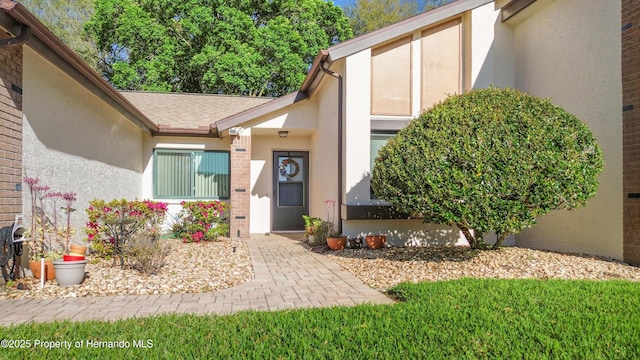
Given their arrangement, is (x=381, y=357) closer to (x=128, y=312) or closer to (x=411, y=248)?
(x=128, y=312)

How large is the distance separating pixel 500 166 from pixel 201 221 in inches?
264

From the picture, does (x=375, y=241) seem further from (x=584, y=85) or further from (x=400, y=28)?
(x=584, y=85)

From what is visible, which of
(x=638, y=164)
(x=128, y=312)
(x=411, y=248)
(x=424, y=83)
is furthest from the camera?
(x=424, y=83)

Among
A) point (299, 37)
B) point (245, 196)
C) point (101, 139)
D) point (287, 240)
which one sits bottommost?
point (287, 240)

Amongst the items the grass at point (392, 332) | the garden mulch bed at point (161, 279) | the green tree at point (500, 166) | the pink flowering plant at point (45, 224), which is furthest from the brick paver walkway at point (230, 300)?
the green tree at point (500, 166)

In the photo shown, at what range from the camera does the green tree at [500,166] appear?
5.76 m

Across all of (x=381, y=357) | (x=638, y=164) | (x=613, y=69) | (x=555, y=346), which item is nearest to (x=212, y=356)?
(x=381, y=357)

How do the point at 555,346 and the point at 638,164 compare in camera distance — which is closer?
the point at 555,346

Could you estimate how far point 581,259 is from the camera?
21.9 ft

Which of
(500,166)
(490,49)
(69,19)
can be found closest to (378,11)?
(69,19)

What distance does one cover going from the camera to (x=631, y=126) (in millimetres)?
6336

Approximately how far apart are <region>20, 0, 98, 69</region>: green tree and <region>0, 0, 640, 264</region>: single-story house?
13.6m

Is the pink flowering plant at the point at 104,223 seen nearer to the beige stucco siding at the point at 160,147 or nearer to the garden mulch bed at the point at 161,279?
the garden mulch bed at the point at 161,279

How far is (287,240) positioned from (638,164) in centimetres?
709
